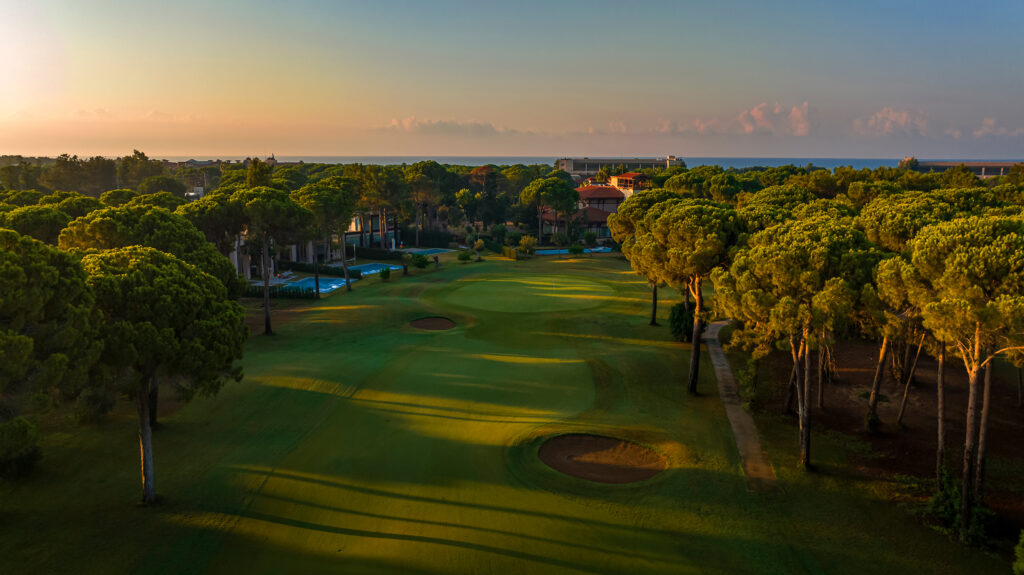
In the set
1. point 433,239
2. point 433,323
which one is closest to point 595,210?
point 433,239

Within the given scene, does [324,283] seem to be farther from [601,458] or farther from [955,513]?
[955,513]

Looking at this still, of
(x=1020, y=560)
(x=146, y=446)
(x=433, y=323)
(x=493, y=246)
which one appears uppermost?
(x=493, y=246)

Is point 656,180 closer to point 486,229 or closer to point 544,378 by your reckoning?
point 486,229

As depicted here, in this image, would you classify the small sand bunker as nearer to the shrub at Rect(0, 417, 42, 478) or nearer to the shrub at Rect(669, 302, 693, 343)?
the shrub at Rect(669, 302, 693, 343)

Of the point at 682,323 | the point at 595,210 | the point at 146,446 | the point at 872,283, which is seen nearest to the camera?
the point at 146,446

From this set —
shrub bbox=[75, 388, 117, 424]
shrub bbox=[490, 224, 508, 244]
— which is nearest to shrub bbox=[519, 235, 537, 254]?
shrub bbox=[490, 224, 508, 244]

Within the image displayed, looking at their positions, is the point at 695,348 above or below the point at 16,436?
below
